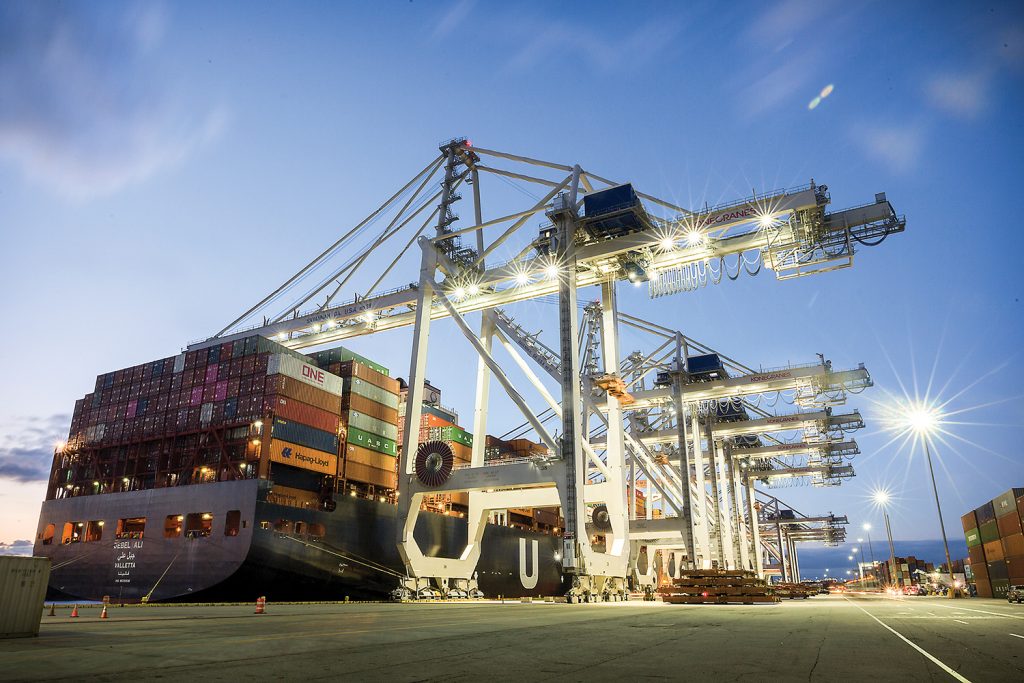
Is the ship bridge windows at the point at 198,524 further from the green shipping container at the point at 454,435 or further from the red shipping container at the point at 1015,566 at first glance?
the red shipping container at the point at 1015,566

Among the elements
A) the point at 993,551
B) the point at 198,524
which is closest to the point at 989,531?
the point at 993,551

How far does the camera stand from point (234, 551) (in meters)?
26.8

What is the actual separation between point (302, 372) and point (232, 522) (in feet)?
26.6

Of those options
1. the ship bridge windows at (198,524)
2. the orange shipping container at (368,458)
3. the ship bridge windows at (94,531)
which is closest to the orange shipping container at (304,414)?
the orange shipping container at (368,458)

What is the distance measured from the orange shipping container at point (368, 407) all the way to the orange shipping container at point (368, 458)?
216 centimetres

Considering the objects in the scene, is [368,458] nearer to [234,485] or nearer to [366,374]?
[366,374]

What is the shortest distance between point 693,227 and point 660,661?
81.7 ft

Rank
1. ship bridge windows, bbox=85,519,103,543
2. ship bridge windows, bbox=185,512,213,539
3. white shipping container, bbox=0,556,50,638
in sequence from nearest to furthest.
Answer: white shipping container, bbox=0,556,50,638
ship bridge windows, bbox=185,512,213,539
ship bridge windows, bbox=85,519,103,543

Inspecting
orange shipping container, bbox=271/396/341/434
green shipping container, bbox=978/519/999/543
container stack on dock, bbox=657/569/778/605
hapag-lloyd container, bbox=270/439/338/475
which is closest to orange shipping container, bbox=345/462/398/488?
hapag-lloyd container, bbox=270/439/338/475

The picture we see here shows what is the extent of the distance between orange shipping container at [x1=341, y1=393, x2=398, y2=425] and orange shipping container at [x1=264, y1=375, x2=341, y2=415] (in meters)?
0.72

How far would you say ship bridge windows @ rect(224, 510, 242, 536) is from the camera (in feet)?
91.9

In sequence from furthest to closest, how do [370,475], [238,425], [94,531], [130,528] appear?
[370,475], [94,531], [130,528], [238,425]

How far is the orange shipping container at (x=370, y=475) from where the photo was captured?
110 feet

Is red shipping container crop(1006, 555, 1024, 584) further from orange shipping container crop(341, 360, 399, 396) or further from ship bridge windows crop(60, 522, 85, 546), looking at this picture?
ship bridge windows crop(60, 522, 85, 546)
